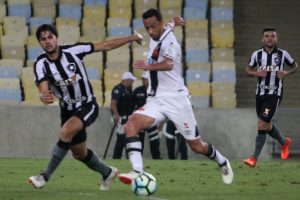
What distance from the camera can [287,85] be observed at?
1043 inches

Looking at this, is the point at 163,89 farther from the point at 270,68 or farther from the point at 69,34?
the point at 69,34

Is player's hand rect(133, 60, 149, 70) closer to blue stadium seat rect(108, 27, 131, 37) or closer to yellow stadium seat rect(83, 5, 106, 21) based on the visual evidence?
blue stadium seat rect(108, 27, 131, 37)

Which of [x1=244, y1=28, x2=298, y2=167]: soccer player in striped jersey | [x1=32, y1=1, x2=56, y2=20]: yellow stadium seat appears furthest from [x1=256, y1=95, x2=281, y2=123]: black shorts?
[x1=32, y1=1, x2=56, y2=20]: yellow stadium seat

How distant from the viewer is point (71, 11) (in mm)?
26391

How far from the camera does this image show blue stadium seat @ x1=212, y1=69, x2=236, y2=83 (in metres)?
24.9

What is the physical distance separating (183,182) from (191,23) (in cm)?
1187

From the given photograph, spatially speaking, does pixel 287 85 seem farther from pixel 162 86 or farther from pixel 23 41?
pixel 162 86

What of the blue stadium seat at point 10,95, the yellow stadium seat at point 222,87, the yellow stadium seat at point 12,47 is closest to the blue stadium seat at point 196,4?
the yellow stadium seat at point 222,87

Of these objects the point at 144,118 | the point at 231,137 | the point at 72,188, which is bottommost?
the point at 231,137

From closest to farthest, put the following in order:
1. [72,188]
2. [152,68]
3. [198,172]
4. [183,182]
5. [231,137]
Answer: [152,68], [72,188], [183,182], [198,172], [231,137]

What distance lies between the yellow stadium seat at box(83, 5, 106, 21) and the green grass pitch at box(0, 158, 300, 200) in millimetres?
7536

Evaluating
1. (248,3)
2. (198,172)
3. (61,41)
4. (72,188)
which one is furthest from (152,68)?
(248,3)

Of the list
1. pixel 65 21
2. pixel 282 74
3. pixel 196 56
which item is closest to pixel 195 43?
pixel 196 56

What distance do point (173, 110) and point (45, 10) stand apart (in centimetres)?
1407
